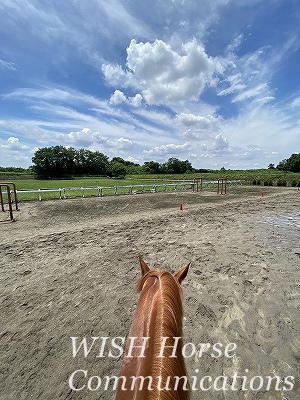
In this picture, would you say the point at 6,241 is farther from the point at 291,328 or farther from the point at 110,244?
the point at 291,328

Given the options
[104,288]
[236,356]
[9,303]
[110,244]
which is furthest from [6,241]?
[236,356]

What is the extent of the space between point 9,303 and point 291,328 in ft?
15.0

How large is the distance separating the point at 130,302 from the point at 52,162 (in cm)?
7408

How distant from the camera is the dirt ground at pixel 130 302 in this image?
2570 mm

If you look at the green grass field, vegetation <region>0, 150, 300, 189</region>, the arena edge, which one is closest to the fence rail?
the green grass field

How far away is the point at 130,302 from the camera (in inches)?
152

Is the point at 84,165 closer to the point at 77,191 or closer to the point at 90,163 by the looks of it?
the point at 90,163

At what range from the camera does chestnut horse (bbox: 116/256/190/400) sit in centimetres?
100

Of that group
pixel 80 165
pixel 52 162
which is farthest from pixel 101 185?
pixel 80 165

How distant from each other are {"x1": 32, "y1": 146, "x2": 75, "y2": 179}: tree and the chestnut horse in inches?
2828

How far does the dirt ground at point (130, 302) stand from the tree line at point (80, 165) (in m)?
66.2

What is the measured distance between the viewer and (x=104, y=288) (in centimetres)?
433

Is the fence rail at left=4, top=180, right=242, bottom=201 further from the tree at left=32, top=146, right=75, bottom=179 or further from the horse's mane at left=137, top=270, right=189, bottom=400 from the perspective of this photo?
the tree at left=32, top=146, right=75, bottom=179

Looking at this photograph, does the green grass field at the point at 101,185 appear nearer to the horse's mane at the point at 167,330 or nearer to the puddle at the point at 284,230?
the puddle at the point at 284,230
